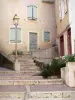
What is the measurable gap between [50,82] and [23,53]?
421 inches

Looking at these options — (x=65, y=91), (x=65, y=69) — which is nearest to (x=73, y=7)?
(x=65, y=69)

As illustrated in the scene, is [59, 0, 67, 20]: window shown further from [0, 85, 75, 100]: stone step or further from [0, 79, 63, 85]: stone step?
[0, 85, 75, 100]: stone step

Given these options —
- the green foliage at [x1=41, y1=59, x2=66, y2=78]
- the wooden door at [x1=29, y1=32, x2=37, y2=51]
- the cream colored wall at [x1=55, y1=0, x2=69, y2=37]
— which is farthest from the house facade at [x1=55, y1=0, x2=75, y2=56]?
the green foliage at [x1=41, y1=59, x2=66, y2=78]

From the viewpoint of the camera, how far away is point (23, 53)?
902 inches

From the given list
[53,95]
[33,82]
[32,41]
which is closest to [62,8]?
[32,41]

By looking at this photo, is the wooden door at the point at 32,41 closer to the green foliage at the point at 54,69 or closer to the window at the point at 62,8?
the window at the point at 62,8

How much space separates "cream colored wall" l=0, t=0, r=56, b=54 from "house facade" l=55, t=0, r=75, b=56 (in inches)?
62.8

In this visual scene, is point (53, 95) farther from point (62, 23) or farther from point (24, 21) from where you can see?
point (24, 21)

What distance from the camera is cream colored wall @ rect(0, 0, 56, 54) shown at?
23.7 metres

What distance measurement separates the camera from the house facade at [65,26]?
18.0m

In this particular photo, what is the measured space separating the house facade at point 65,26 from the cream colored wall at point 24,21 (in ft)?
5.23

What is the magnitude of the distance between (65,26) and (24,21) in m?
5.69

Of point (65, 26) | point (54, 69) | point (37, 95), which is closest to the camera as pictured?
point (37, 95)

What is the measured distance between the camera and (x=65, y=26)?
19641 millimetres
